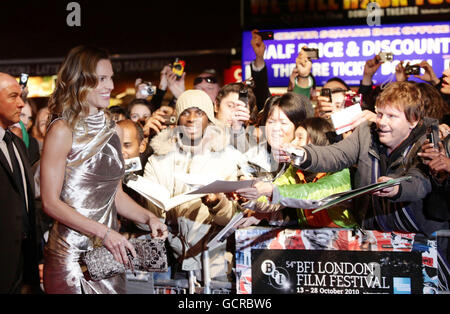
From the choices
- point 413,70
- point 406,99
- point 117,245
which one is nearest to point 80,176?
point 117,245

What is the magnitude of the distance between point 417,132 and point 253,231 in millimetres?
1044

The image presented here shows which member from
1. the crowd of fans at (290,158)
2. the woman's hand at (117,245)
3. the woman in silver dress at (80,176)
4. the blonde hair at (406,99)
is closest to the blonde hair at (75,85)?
the woman in silver dress at (80,176)

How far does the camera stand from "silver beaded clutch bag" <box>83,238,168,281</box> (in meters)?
2.71

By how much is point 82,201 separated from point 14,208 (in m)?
0.77

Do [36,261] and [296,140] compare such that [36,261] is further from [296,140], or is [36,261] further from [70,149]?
[296,140]

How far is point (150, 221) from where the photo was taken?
9.70 feet

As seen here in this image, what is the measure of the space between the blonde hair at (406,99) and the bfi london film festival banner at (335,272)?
777 mm

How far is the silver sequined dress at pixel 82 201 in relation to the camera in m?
2.75

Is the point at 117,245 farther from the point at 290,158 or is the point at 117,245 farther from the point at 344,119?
the point at 344,119

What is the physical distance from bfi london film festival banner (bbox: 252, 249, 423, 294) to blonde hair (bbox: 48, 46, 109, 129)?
1.22 meters

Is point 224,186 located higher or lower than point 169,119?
lower

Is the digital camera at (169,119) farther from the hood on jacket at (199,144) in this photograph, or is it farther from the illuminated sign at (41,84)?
the illuminated sign at (41,84)

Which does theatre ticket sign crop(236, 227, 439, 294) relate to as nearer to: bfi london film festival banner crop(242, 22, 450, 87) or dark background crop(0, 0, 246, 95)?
bfi london film festival banner crop(242, 22, 450, 87)

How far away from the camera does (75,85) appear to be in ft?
9.25
